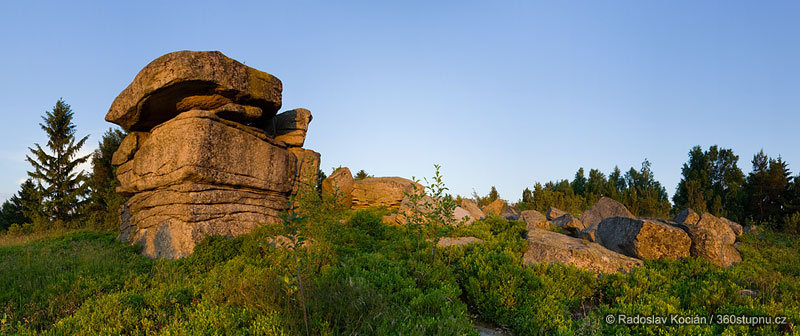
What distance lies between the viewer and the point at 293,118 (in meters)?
18.9

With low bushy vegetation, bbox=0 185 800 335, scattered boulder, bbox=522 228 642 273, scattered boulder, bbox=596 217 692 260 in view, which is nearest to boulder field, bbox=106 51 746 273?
scattered boulder, bbox=596 217 692 260

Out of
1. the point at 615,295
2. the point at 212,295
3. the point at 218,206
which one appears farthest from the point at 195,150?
the point at 615,295

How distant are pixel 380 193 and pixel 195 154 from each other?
11284mm

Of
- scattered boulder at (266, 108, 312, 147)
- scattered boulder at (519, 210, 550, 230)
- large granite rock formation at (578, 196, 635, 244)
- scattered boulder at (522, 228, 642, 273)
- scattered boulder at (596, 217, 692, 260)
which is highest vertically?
scattered boulder at (266, 108, 312, 147)

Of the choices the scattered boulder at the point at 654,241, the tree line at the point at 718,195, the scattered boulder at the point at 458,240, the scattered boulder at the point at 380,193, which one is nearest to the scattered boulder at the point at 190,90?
the scattered boulder at the point at 380,193

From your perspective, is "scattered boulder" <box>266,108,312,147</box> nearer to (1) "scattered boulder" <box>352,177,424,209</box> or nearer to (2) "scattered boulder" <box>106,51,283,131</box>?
(2) "scattered boulder" <box>106,51,283,131</box>

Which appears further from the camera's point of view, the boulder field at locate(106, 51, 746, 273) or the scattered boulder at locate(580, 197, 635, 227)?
the scattered boulder at locate(580, 197, 635, 227)

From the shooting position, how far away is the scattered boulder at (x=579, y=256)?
29.4ft

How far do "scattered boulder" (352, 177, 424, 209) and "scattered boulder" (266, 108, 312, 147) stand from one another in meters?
5.54

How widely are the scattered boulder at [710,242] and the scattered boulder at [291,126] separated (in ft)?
54.4

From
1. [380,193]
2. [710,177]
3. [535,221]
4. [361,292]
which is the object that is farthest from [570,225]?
[710,177]

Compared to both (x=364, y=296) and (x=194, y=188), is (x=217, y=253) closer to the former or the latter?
(x=194, y=188)

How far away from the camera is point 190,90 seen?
1380 centimetres

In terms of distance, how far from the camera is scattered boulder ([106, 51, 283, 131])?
42.8 ft
